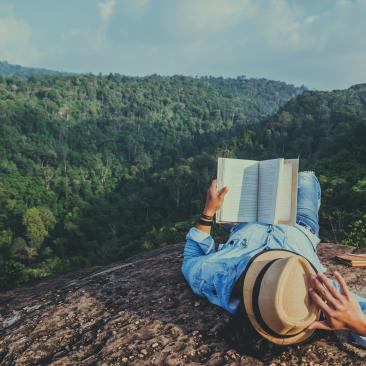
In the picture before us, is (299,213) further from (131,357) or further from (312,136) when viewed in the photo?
(312,136)

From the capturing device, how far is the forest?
999 inches

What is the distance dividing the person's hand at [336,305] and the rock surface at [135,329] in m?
0.40

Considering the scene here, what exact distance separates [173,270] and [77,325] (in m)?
1.05

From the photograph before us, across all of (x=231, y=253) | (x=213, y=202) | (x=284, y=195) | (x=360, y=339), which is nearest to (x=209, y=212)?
(x=213, y=202)

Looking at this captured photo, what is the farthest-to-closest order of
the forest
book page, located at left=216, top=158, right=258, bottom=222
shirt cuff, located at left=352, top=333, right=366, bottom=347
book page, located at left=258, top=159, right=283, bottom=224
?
Result: the forest
book page, located at left=216, top=158, right=258, bottom=222
book page, located at left=258, top=159, right=283, bottom=224
shirt cuff, located at left=352, top=333, right=366, bottom=347

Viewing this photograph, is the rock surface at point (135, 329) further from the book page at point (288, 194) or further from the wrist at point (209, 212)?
the book page at point (288, 194)

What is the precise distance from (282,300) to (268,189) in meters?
1.07

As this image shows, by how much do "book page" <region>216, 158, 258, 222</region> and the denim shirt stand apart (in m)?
0.10

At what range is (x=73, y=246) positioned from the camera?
Result: 38.6 metres

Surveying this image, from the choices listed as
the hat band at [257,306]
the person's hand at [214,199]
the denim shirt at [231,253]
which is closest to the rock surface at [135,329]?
the denim shirt at [231,253]

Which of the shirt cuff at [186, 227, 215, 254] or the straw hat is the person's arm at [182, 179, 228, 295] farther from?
the straw hat

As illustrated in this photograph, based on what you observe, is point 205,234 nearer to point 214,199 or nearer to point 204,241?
point 204,241

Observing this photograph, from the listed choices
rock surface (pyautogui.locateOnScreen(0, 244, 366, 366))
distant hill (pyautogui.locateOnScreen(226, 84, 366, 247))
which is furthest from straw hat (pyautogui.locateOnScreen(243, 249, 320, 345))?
distant hill (pyautogui.locateOnScreen(226, 84, 366, 247))

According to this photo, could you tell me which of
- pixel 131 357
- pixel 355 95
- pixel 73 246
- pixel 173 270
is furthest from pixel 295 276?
pixel 355 95
